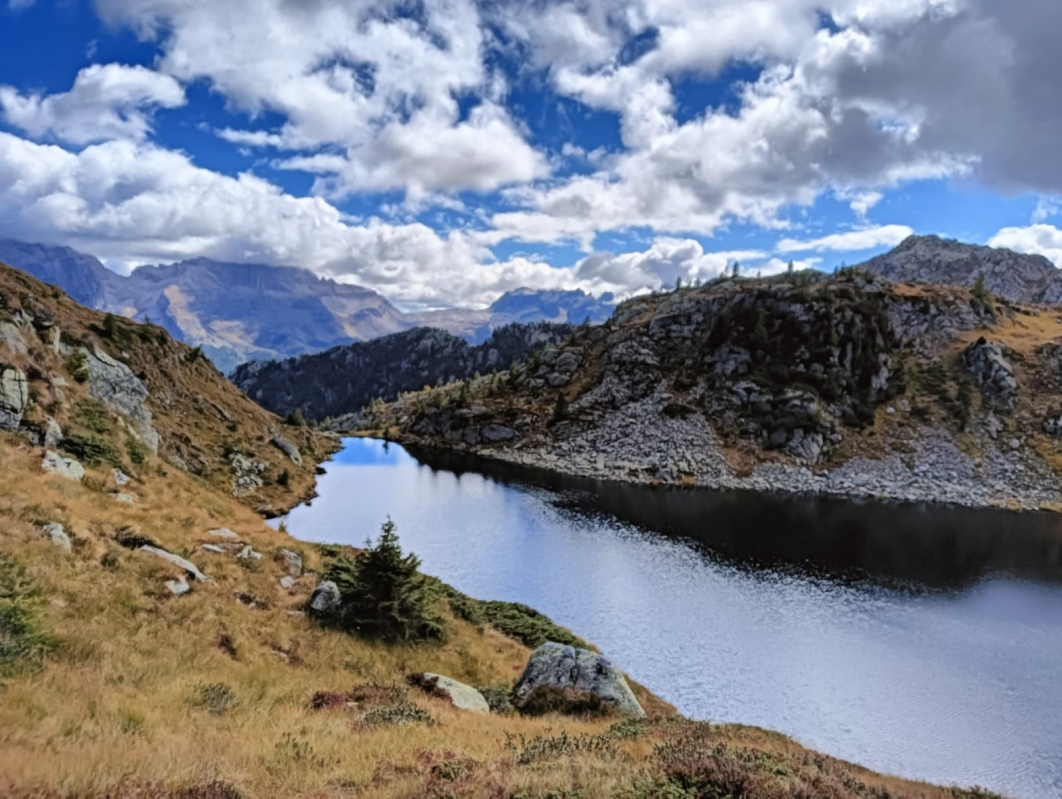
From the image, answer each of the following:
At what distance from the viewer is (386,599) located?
83.0 ft

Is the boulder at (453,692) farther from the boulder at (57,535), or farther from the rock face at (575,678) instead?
the boulder at (57,535)

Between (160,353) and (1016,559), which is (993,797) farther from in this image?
(160,353)

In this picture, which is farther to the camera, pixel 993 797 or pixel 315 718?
pixel 993 797

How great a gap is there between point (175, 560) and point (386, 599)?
824 centimetres

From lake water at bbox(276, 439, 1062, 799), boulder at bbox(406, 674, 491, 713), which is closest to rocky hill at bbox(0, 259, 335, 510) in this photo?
lake water at bbox(276, 439, 1062, 799)

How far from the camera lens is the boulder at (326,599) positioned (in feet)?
81.5

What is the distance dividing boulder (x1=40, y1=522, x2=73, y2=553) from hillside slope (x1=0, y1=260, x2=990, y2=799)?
0.36 ft

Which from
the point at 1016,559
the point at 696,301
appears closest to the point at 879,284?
the point at 696,301

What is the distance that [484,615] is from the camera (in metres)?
34.8

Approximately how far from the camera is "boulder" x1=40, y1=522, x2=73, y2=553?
18.9 metres

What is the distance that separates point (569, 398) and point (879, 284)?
8022 cm

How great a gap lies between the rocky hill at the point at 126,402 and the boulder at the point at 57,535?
1420cm

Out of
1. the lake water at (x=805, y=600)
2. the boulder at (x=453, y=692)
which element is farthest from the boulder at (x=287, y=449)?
the boulder at (x=453, y=692)

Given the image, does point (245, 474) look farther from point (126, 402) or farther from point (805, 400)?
point (805, 400)
